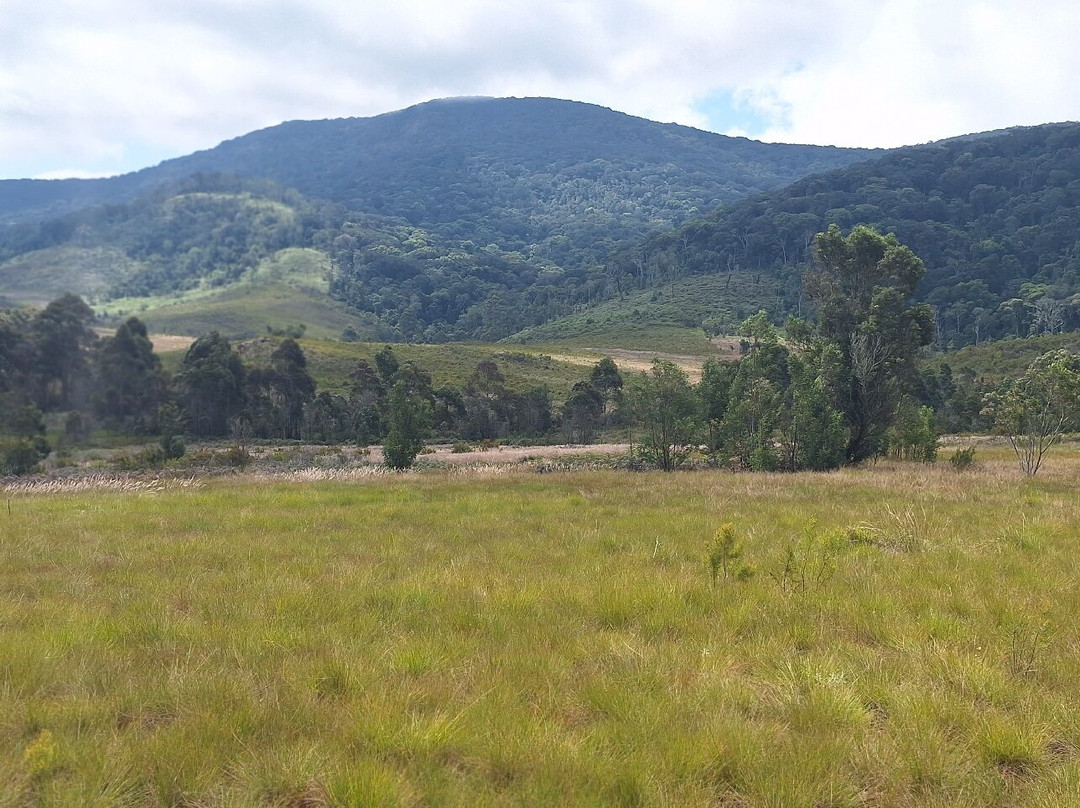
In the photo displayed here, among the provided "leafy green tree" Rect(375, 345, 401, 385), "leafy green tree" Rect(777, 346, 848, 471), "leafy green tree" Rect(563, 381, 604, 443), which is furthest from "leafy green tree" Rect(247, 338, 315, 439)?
"leafy green tree" Rect(777, 346, 848, 471)

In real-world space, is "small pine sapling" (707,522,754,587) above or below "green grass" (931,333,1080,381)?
above

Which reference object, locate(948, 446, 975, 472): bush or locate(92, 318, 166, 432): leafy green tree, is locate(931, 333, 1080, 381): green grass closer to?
locate(948, 446, 975, 472): bush

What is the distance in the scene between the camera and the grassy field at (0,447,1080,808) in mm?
3504

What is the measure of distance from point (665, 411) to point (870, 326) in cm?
1063

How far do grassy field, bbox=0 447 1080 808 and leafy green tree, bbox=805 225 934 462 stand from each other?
23074mm

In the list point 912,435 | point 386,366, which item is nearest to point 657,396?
point 912,435

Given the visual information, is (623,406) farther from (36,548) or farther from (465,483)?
(36,548)

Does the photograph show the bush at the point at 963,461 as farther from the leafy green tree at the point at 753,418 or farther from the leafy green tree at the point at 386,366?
the leafy green tree at the point at 386,366

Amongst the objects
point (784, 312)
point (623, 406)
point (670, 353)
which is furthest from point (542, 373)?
point (784, 312)

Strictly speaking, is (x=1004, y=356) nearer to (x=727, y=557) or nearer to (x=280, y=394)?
(x=280, y=394)

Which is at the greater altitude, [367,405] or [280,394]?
[280,394]

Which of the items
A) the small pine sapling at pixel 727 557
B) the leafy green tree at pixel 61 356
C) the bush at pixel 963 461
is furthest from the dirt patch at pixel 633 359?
the small pine sapling at pixel 727 557

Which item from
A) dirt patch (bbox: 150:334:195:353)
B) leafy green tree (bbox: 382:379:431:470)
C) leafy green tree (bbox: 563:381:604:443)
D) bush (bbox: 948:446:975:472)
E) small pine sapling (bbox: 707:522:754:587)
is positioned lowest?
leafy green tree (bbox: 563:381:604:443)

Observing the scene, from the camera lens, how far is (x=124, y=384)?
70500 mm
